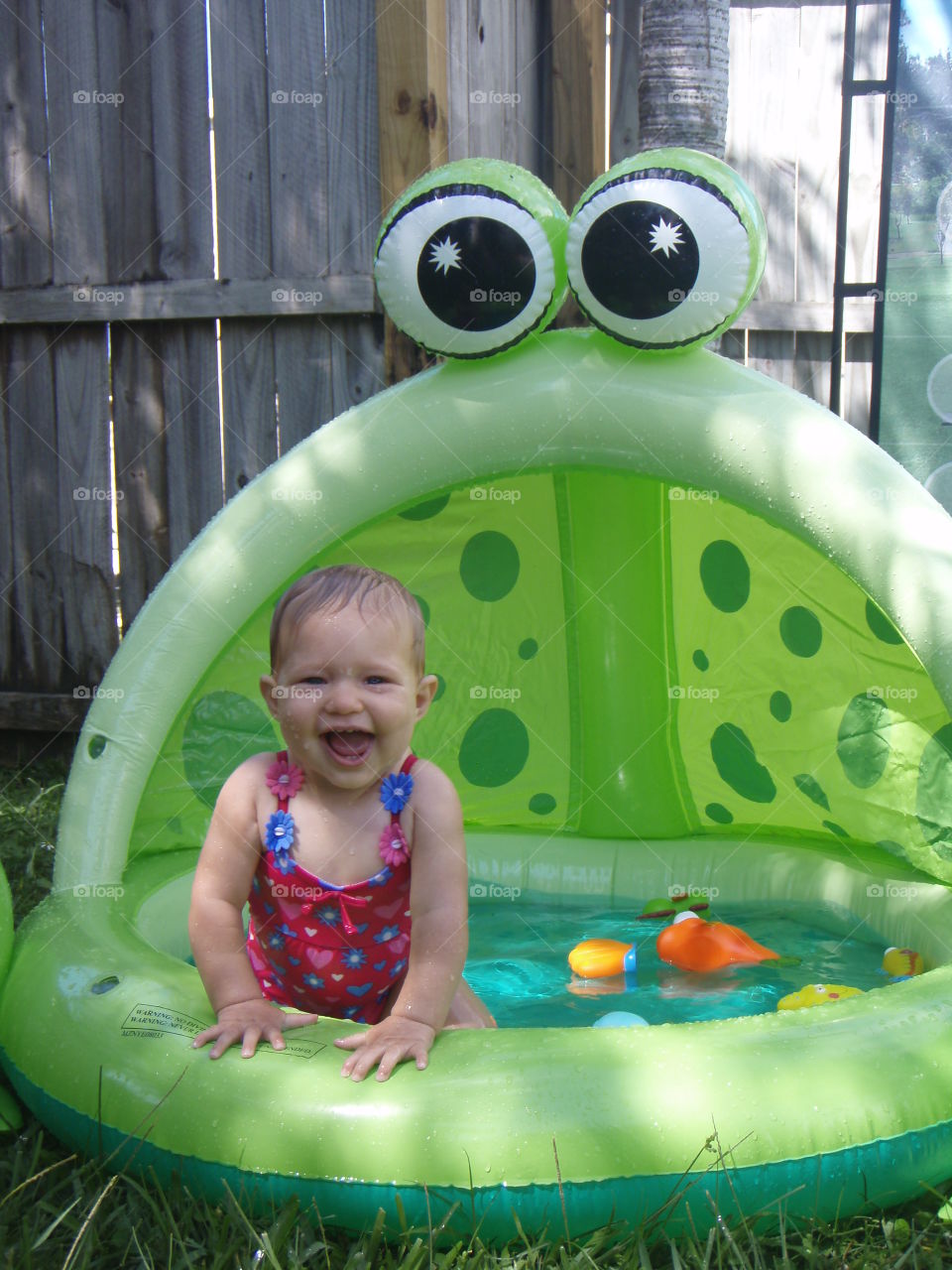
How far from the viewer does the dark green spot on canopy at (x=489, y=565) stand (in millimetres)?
3291

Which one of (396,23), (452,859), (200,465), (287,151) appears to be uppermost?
(396,23)

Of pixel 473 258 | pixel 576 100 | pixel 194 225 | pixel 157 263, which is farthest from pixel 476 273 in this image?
pixel 576 100

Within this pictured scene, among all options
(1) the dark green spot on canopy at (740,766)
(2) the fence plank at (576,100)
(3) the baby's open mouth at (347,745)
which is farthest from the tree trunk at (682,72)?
(3) the baby's open mouth at (347,745)

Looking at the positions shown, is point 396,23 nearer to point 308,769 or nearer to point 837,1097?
point 308,769

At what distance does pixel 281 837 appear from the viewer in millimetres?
2037

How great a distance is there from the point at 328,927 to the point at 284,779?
257mm

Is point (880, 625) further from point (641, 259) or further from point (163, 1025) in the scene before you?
point (163, 1025)

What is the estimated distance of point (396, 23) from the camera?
364 centimetres

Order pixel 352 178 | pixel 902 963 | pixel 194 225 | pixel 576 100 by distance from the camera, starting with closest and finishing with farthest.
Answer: pixel 902 963 < pixel 352 178 < pixel 194 225 < pixel 576 100

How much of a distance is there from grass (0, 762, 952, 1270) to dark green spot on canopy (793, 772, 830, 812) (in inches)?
54.5

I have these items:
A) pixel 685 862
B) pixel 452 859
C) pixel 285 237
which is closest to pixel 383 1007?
pixel 452 859

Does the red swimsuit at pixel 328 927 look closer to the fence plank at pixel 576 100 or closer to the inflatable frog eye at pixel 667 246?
the inflatable frog eye at pixel 667 246

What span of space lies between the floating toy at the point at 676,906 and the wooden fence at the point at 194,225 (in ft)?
6.01

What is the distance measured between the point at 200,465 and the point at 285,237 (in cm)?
81
